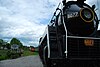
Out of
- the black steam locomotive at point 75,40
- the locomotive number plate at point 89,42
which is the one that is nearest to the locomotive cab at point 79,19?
the black steam locomotive at point 75,40

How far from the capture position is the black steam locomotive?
12180mm

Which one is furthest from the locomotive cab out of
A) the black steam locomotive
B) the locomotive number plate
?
the locomotive number plate

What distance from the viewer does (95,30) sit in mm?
13039

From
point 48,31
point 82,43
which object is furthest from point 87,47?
point 48,31

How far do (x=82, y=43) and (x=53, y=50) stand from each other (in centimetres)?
133

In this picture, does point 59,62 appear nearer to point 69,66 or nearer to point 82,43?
point 69,66

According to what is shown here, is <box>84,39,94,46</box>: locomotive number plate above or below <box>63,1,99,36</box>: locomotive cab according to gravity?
below

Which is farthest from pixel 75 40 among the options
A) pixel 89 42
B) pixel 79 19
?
pixel 79 19

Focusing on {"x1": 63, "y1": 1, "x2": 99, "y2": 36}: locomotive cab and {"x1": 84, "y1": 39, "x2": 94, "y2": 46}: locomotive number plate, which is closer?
{"x1": 63, "y1": 1, "x2": 99, "y2": 36}: locomotive cab

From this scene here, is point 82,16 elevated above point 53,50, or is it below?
above

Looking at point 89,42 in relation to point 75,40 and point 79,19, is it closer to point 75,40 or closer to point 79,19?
point 75,40

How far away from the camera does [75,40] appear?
40.5 ft

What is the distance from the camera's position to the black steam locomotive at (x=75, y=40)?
12180 mm

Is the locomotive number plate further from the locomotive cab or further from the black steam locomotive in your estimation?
the locomotive cab
